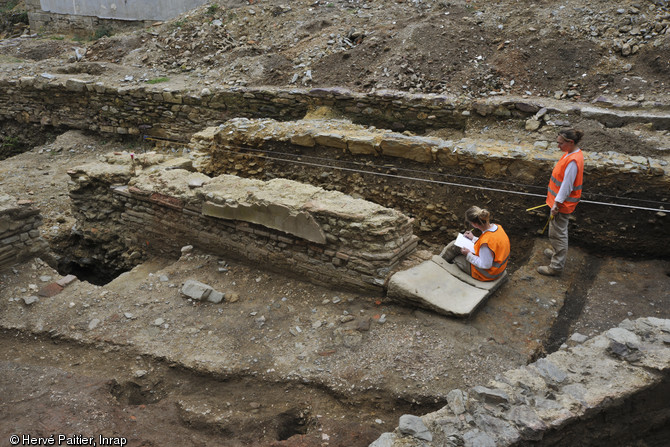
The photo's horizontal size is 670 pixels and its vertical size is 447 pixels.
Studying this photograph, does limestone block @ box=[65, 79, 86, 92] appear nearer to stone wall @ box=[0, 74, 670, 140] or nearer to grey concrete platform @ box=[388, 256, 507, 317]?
stone wall @ box=[0, 74, 670, 140]

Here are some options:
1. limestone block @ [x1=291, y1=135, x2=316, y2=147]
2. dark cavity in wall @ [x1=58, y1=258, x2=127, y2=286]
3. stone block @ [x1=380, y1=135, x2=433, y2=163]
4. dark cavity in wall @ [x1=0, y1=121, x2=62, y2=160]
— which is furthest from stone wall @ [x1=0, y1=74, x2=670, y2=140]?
dark cavity in wall @ [x1=58, y1=258, x2=127, y2=286]

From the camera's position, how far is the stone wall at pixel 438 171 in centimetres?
549

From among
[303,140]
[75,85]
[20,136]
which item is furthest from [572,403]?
[20,136]

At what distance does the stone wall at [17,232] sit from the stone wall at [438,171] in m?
2.53

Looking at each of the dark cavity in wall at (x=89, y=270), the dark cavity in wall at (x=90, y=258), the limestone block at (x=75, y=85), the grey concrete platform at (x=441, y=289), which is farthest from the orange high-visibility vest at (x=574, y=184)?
the limestone block at (x=75, y=85)

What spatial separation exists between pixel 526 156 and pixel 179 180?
14.2 feet

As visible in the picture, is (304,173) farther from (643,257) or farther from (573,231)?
(643,257)

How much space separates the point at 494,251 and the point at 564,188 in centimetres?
96

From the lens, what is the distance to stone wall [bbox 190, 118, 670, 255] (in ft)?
18.0

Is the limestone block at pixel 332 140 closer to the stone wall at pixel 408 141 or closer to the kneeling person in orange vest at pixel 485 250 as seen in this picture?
the stone wall at pixel 408 141

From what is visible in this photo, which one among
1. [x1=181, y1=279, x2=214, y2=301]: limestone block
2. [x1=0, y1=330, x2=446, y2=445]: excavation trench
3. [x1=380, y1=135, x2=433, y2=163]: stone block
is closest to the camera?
[x1=0, y1=330, x2=446, y2=445]: excavation trench

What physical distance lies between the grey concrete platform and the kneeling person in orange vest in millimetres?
88

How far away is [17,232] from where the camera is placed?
5.39m

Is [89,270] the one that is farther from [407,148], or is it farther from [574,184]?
[574,184]
